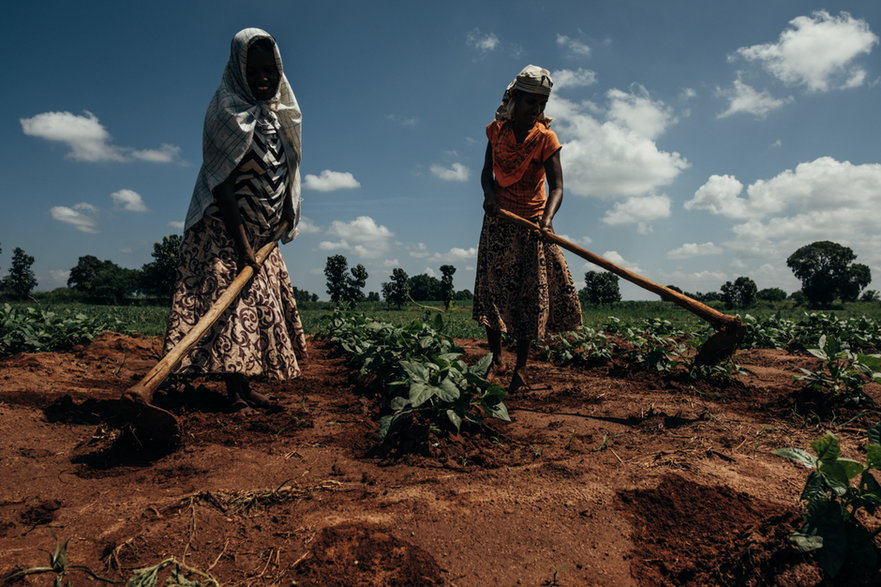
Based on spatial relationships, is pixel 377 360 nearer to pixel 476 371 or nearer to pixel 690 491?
pixel 476 371

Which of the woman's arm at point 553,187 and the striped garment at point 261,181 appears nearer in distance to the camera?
the striped garment at point 261,181

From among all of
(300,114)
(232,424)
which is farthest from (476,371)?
(300,114)

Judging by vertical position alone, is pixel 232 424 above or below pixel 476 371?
below

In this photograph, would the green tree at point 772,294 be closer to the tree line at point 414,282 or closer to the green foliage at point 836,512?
the tree line at point 414,282

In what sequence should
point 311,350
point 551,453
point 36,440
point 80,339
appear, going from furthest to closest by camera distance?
1. point 311,350
2. point 80,339
3. point 36,440
4. point 551,453

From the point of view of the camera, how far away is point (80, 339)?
17.8ft

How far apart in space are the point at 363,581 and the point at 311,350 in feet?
15.9

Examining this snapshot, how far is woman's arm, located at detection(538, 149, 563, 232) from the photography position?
11.4ft

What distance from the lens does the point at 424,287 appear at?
63438 millimetres

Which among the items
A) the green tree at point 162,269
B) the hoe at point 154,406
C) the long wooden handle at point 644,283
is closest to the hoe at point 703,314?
the long wooden handle at point 644,283

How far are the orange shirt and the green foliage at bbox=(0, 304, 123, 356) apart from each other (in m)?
5.11

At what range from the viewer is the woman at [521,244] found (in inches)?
137

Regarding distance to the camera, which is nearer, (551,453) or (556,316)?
(551,453)

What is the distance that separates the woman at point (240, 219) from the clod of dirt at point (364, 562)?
162 centimetres
